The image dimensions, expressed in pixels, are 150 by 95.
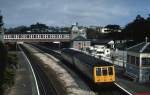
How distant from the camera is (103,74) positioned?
32.9 meters

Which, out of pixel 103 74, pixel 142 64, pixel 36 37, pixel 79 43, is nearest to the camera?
pixel 103 74

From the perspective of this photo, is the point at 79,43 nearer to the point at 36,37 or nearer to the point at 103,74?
the point at 36,37

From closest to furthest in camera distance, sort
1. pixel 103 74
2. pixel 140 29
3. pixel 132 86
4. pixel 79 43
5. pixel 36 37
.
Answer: pixel 103 74, pixel 132 86, pixel 140 29, pixel 79 43, pixel 36 37

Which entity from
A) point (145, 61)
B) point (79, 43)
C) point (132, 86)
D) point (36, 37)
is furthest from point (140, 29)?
point (36, 37)

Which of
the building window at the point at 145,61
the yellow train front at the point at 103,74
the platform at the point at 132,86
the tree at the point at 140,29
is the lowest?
the platform at the point at 132,86

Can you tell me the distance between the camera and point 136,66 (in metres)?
36.9

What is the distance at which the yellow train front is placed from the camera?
32.8m

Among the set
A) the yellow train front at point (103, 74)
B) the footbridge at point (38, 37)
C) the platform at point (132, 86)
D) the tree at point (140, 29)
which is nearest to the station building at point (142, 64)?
the platform at point (132, 86)

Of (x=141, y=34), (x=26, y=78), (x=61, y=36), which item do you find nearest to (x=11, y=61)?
(x=26, y=78)

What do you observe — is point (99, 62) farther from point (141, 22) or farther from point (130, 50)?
point (141, 22)

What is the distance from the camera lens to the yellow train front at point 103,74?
32750 mm

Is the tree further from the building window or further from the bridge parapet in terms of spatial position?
the bridge parapet

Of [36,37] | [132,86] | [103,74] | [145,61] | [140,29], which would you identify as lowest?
[132,86]

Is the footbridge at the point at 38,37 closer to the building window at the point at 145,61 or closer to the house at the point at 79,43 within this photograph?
the house at the point at 79,43
